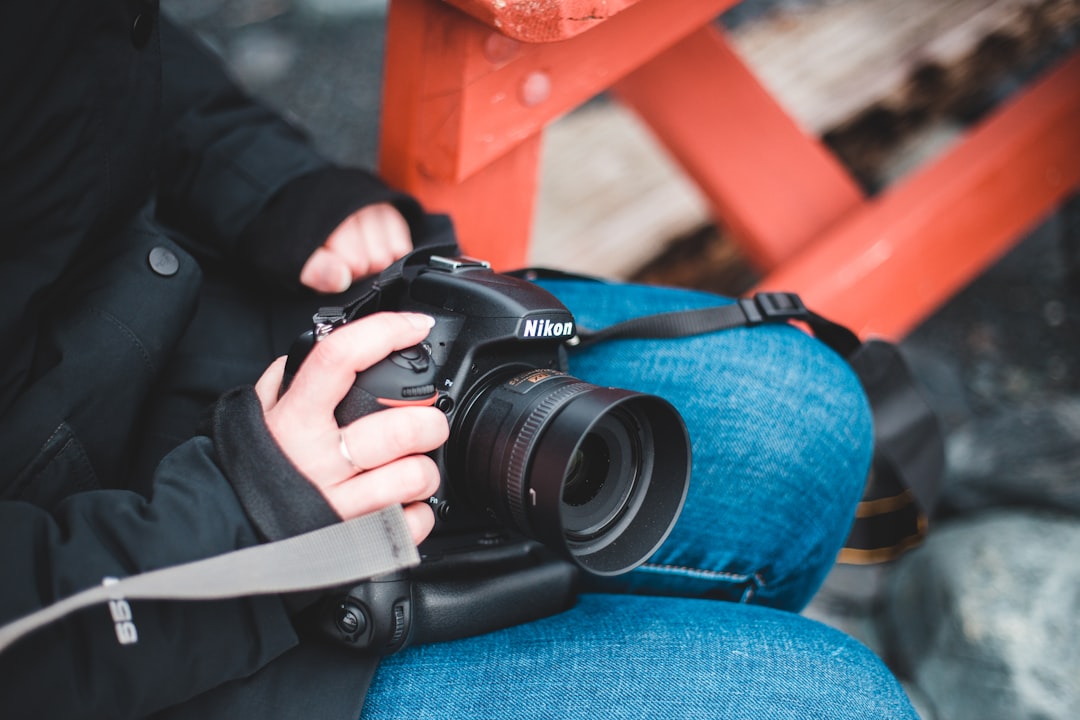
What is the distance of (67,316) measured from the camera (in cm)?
63

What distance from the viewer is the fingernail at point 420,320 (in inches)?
23.3

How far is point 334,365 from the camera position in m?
0.56

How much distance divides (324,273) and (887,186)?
1.10 meters

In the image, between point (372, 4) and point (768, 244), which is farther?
point (372, 4)

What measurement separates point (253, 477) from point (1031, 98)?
3.83ft

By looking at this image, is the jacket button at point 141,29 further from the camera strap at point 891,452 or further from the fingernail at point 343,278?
the camera strap at point 891,452

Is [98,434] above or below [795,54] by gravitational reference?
above

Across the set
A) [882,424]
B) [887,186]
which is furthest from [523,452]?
[887,186]

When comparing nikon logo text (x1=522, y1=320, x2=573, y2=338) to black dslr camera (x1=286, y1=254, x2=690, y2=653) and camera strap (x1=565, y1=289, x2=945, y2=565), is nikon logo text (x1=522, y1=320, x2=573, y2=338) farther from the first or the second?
camera strap (x1=565, y1=289, x2=945, y2=565)

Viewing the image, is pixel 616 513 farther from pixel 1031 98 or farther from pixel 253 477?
pixel 1031 98

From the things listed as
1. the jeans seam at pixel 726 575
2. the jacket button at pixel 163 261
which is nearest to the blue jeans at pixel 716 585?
the jeans seam at pixel 726 575

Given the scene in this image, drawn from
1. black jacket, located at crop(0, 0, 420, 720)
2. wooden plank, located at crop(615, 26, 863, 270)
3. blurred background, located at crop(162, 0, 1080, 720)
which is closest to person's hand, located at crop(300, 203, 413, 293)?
black jacket, located at crop(0, 0, 420, 720)

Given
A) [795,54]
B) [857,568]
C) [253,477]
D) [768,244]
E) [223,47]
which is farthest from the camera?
[223,47]

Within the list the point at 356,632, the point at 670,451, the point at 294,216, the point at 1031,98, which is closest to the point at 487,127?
the point at 294,216
